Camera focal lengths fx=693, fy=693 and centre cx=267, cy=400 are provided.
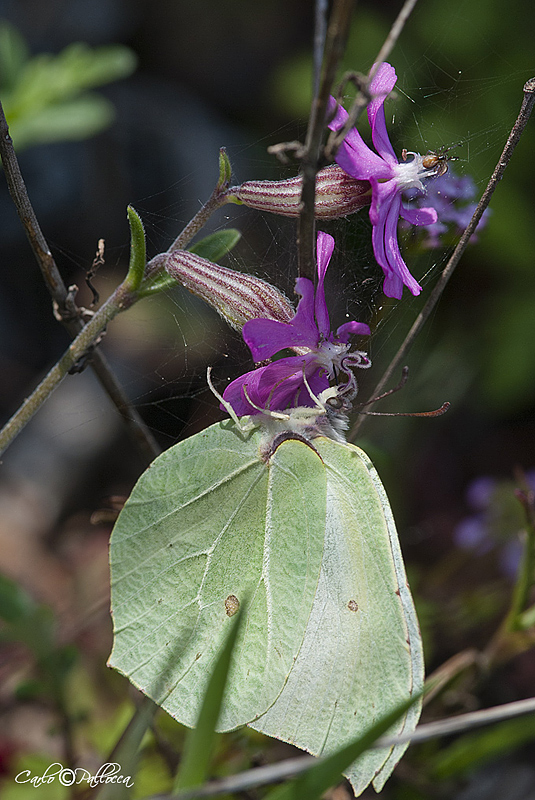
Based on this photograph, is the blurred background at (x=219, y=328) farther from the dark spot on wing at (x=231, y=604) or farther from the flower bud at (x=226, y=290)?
the dark spot on wing at (x=231, y=604)

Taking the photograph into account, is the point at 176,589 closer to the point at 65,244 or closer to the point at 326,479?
the point at 326,479

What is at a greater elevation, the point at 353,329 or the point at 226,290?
the point at 226,290

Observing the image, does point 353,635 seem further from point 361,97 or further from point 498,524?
point 498,524

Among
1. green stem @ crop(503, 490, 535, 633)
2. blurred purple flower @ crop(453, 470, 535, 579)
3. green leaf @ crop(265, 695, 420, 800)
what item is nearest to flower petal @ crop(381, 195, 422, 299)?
green stem @ crop(503, 490, 535, 633)

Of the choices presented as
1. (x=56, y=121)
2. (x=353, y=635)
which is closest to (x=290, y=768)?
(x=353, y=635)

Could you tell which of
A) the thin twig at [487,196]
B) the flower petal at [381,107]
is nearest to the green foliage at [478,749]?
the thin twig at [487,196]

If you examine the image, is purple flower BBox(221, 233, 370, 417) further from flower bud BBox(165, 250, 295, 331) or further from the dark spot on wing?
the dark spot on wing
